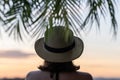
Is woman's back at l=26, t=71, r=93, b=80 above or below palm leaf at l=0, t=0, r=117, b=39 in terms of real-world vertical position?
below

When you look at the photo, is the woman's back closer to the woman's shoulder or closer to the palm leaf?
the woman's shoulder

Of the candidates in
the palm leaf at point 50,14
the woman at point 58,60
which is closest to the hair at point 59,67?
the woman at point 58,60

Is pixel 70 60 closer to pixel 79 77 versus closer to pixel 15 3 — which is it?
pixel 79 77

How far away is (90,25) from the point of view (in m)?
0.96

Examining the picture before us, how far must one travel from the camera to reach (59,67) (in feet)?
5.90

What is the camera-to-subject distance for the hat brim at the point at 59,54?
6.08ft

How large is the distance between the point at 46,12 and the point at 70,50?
1.07 meters

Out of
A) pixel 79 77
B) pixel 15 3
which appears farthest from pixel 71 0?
pixel 79 77

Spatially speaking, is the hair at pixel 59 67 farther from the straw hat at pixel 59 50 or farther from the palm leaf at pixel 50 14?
the palm leaf at pixel 50 14

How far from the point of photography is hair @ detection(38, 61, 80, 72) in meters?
1.78

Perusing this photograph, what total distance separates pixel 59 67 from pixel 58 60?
0.05 metres

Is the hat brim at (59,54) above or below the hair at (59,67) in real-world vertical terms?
above

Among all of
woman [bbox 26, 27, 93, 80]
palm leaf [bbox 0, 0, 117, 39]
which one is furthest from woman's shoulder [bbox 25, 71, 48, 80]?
palm leaf [bbox 0, 0, 117, 39]

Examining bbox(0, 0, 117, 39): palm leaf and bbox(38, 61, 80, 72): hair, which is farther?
bbox(38, 61, 80, 72): hair
